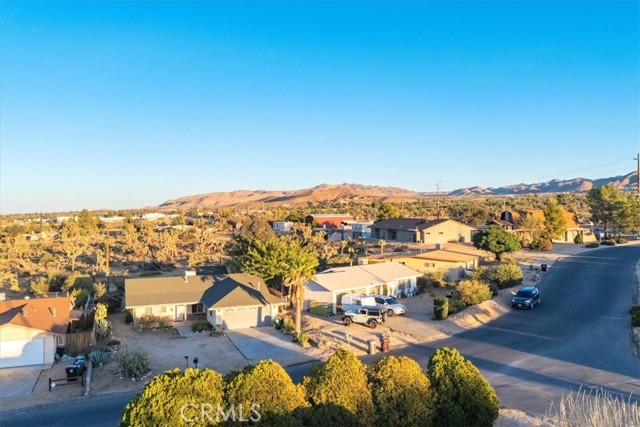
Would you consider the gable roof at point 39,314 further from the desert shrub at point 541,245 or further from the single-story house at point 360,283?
the desert shrub at point 541,245

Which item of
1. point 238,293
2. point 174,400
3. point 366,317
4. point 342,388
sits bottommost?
point 366,317

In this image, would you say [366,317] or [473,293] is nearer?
[366,317]

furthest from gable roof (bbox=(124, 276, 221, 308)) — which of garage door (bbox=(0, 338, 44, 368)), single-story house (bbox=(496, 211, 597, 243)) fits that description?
single-story house (bbox=(496, 211, 597, 243))

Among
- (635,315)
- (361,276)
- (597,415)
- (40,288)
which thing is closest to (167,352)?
(361,276)

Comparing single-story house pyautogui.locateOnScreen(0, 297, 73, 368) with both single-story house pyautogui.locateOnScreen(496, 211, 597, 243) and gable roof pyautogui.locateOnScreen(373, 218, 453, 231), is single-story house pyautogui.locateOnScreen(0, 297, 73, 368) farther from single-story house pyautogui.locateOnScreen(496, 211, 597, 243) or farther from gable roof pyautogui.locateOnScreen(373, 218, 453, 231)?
single-story house pyautogui.locateOnScreen(496, 211, 597, 243)

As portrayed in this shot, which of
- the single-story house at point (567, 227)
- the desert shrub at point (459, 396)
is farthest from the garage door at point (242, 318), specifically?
the single-story house at point (567, 227)

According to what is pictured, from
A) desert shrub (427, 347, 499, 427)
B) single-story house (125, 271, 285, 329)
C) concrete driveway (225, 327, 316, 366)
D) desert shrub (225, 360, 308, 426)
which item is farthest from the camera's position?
single-story house (125, 271, 285, 329)

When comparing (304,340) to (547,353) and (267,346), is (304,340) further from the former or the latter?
(547,353)
